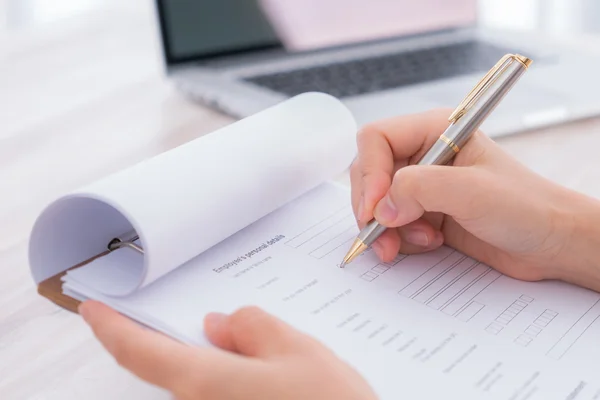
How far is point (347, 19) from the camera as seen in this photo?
1054mm

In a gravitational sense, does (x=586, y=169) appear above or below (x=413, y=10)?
below

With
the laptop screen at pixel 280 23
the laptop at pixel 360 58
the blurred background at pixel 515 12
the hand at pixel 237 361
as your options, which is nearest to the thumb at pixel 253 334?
the hand at pixel 237 361

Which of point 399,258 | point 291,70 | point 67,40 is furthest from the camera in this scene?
point 67,40

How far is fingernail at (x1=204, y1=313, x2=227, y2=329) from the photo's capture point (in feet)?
1.42

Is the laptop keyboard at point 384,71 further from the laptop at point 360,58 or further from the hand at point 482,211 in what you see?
the hand at point 482,211

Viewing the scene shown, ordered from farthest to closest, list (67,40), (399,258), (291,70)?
(67,40), (291,70), (399,258)

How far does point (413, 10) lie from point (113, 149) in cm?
51

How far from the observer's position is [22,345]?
52cm

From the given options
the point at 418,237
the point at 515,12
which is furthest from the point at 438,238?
the point at 515,12

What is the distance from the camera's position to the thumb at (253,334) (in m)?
0.40

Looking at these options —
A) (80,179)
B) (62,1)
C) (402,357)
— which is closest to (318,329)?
(402,357)

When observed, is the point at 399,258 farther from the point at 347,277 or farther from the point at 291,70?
the point at 291,70

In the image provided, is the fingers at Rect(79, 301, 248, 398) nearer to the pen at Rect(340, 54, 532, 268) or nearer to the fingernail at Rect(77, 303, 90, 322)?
the fingernail at Rect(77, 303, 90, 322)

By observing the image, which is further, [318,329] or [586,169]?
[586,169]
